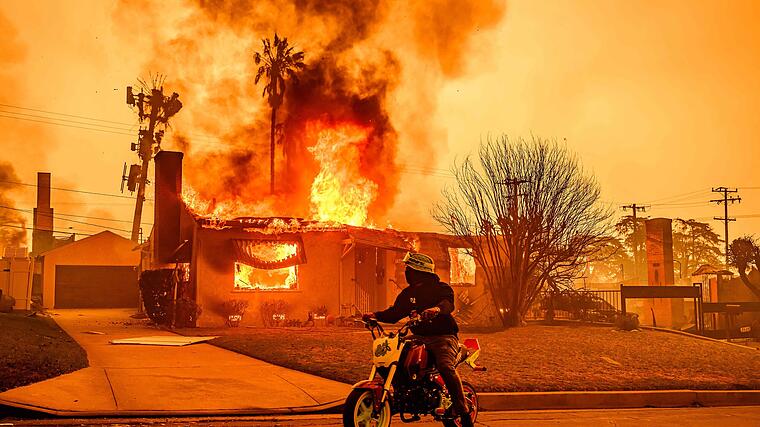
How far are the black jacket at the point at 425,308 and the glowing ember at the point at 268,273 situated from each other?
1747 centimetres

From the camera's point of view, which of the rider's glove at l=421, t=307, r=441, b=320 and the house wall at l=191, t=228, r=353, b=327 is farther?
the house wall at l=191, t=228, r=353, b=327

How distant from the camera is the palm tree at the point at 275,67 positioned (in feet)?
121

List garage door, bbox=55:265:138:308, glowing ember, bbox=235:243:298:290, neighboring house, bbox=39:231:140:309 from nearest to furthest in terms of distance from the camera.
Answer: glowing ember, bbox=235:243:298:290
neighboring house, bbox=39:231:140:309
garage door, bbox=55:265:138:308

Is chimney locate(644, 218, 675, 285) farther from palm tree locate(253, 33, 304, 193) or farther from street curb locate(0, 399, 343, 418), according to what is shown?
street curb locate(0, 399, 343, 418)

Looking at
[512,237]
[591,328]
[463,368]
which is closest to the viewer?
[463,368]

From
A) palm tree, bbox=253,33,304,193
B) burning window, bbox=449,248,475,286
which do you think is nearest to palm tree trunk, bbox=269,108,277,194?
palm tree, bbox=253,33,304,193

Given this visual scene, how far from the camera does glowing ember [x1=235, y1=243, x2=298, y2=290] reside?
24.6 m

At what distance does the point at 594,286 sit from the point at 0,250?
171 ft

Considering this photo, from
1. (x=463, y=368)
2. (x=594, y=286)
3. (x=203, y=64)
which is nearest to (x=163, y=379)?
(x=463, y=368)

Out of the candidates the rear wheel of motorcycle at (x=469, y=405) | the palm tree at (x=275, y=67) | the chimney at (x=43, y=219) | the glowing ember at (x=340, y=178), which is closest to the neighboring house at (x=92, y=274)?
the palm tree at (x=275, y=67)

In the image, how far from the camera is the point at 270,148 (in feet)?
131

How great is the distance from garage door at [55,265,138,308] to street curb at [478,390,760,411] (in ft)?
126

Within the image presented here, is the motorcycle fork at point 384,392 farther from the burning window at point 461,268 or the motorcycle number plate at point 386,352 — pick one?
the burning window at point 461,268

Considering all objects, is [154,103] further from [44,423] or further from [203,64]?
[44,423]
